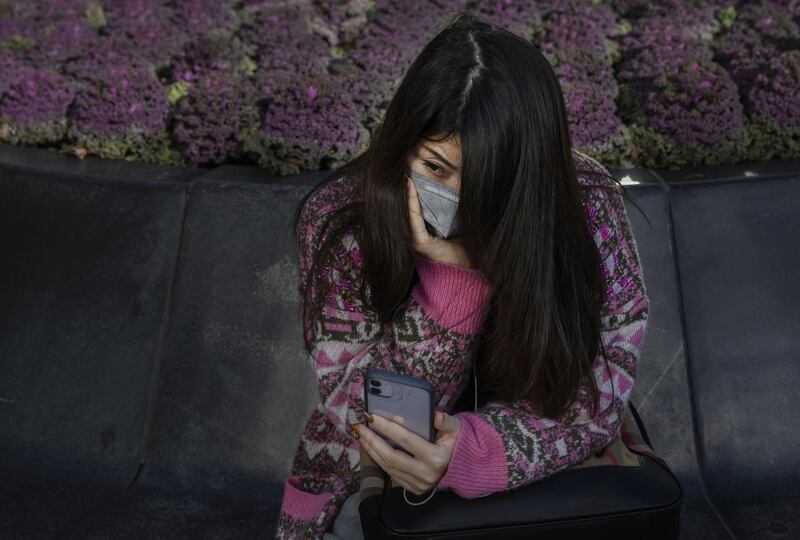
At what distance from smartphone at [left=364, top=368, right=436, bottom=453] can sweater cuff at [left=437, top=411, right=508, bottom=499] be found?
0.21ft

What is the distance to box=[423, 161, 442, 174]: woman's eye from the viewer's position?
203cm

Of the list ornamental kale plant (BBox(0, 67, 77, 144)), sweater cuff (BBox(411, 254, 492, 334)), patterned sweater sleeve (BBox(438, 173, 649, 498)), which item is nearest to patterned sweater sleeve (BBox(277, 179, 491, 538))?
sweater cuff (BBox(411, 254, 492, 334))

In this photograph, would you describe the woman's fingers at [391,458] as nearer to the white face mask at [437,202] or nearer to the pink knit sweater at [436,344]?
the pink knit sweater at [436,344]

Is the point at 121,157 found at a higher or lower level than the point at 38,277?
higher

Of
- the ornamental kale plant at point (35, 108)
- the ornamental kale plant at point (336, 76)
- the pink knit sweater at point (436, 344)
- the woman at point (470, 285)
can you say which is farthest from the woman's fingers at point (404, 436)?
the ornamental kale plant at point (35, 108)

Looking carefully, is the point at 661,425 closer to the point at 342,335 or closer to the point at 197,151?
the point at 342,335

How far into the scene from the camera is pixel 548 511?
193 cm

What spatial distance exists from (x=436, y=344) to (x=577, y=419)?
12.8 inches

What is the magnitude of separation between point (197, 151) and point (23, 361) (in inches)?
34.4

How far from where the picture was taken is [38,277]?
335 centimetres

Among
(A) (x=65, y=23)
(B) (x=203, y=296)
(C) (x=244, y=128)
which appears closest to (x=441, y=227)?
(B) (x=203, y=296)

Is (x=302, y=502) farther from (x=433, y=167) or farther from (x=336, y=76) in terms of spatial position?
(x=336, y=76)

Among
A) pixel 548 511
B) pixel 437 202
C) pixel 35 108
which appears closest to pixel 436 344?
pixel 437 202

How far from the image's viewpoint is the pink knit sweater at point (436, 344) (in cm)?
211
